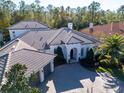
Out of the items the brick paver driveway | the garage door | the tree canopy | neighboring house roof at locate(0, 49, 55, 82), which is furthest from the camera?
the garage door

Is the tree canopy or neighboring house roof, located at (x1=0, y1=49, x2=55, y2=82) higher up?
the tree canopy

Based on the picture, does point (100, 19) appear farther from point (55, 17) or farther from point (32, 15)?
point (32, 15)

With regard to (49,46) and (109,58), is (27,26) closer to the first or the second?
(49,46)

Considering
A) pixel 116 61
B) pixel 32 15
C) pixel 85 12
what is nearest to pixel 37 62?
pixel 116 61

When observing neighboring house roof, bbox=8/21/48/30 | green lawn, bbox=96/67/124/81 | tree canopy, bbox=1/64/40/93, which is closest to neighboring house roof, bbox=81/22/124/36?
neighboring house roof, bbox=8/21/48/30

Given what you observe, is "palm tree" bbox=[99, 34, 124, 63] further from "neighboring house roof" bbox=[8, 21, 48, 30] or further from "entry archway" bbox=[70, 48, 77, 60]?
"neighboring house roof" bbox=[8, 21, 48, 30]

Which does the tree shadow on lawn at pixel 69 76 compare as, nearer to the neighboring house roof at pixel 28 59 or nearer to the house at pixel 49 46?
the house at pixel 49 46

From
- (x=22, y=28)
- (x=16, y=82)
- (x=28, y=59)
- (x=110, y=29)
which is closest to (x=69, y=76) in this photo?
(x=28, y=59)
